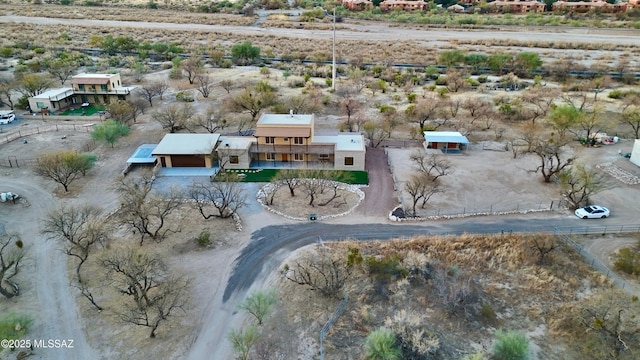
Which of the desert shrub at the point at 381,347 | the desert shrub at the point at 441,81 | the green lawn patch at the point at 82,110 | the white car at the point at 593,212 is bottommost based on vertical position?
the desert shrub at the point at 381,347

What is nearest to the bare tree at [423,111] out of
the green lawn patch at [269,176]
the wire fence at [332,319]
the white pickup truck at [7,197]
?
the green lawn patch at [269,176]

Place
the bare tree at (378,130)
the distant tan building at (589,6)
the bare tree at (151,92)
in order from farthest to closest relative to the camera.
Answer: the distant tan building at (589,6) < the bare tree at (151,92) < the bare tree at (378,130)

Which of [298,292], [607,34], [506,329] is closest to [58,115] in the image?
[298,292]

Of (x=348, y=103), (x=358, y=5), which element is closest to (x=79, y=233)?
(x=348, y=103)

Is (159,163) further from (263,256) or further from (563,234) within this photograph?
(563,234)

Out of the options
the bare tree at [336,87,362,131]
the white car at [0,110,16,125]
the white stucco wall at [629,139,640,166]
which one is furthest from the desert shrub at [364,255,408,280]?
the white car at [0,110,16,125]

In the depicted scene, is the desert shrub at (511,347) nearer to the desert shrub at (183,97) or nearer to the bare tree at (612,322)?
the bare tree at (612,322)

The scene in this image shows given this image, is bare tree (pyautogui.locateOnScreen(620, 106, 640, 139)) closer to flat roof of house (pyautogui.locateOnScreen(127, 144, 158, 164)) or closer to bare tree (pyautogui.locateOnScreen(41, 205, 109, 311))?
flat roof of house (pyautogui.locateOnScreen(127, 144, 158, 164))
